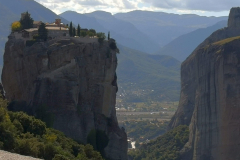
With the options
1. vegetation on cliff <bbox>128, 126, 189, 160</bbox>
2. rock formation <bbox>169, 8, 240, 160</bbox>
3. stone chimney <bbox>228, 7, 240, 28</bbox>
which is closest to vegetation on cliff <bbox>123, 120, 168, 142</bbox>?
vegetation on cliff <bbox>128, 126, 189, 160</bbox>

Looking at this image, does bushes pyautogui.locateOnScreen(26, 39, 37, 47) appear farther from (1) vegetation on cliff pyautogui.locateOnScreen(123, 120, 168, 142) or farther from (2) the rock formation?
(1) vegetation on cliff pyautogui.locateOnScreen(123, 120, 168, 142)

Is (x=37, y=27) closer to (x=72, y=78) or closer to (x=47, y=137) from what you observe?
(x=72, y=78)

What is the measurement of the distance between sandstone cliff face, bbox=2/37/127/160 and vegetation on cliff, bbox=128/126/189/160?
84.1 ft

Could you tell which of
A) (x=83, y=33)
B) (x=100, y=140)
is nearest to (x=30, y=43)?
(x=83, y=33)

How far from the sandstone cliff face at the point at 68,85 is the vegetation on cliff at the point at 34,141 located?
3.71m

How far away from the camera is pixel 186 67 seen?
92.8m

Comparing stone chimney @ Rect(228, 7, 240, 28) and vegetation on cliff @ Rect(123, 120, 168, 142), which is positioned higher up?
stone chimney @ Rect(228, 7, 240, 28)

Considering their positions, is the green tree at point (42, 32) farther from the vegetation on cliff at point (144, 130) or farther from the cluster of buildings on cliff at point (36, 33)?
the vegetation on cliff at point (144, 130)

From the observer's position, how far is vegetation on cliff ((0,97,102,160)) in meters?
30.4

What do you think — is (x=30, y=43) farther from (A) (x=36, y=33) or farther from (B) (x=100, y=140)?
(B) (x=100, y=140)

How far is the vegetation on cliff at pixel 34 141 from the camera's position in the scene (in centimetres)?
3038

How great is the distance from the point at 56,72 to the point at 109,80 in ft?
19.2

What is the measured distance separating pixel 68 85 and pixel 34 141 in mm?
13953

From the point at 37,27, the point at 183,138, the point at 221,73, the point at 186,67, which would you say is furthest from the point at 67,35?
the point at 186,67
